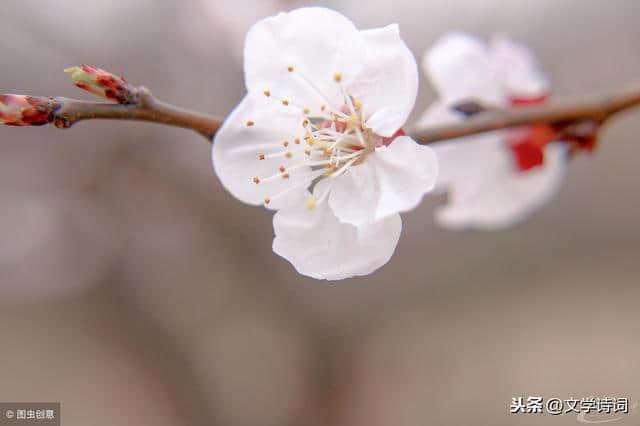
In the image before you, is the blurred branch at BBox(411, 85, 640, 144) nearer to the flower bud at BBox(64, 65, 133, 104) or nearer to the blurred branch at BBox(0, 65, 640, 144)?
the blurred branch at BBox(0, 65, 640, 144)

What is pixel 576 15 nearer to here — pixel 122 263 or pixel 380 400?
pixel 380 400

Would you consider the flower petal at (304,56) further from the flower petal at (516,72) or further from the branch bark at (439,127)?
the flower petal at (516,72)

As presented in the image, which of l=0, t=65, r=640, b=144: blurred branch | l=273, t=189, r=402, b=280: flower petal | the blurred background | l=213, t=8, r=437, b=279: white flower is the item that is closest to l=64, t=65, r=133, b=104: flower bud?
l=0, t=65, r=640, b=144: blurred branch

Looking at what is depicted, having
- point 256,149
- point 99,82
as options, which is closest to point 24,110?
point 99,82

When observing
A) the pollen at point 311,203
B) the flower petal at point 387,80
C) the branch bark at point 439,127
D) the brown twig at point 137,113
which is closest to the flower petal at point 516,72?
the branch bark at point 439,127

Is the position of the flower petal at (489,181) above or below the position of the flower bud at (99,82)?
above

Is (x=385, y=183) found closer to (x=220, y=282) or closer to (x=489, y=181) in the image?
(x=489, y=181)
